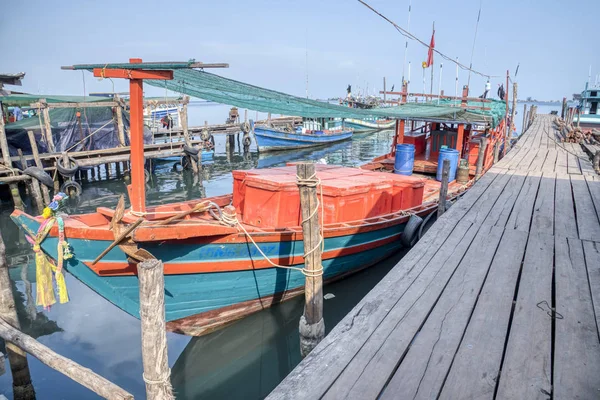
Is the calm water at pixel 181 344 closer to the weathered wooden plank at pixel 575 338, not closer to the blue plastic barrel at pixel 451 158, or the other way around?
the blue plastic barrel at pixel 451 158

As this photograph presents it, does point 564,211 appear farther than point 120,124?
No

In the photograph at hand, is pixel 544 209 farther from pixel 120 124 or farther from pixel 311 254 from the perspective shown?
pixel 120 124

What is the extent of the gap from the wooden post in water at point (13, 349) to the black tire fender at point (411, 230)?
7.69 meters

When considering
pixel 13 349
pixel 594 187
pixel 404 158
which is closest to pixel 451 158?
pixel 404 158

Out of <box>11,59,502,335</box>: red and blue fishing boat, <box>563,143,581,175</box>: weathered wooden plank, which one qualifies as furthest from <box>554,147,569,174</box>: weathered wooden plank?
<box>11,59,502,335</box>: red and blue fishing boat

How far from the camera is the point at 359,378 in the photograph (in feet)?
9.20

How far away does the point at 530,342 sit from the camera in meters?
3.17

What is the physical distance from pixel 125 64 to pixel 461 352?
514cm

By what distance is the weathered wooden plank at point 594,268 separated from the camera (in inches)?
149

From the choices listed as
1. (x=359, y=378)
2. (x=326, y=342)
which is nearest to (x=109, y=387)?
(x=326, y=342)

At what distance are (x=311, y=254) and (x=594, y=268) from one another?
Answer: 3338 millimetres

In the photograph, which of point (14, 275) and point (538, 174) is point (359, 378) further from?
point (14, 275)

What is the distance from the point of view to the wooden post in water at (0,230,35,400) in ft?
17.2

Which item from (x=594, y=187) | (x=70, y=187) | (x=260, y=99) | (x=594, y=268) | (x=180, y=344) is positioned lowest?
(x=180, y=344)
